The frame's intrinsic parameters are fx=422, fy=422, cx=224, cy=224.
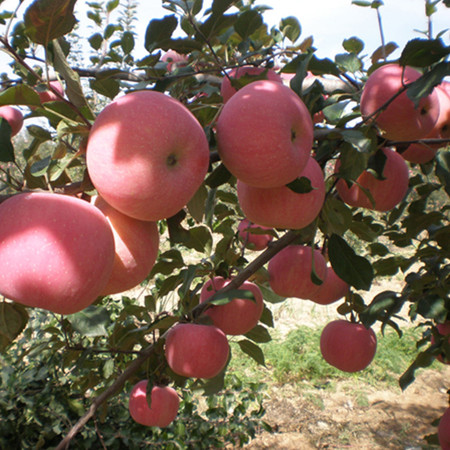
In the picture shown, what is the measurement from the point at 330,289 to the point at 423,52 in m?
1.00

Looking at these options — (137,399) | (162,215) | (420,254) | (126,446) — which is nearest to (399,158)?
(420,254)

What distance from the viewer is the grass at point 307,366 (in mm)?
3848

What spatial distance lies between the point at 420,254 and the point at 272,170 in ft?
3.12

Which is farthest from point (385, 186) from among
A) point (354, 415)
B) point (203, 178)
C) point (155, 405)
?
point (354, 415)

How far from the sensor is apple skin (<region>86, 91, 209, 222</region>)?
593 millimetres

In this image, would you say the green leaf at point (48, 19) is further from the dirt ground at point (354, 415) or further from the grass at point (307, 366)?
the grass at point (307, 366)

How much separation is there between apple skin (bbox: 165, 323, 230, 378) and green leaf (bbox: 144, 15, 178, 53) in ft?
2.46

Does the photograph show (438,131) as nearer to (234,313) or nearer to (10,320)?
(234,313)

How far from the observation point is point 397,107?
0.84 m

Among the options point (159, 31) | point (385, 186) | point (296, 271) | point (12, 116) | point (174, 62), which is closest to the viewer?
point (159, 31)

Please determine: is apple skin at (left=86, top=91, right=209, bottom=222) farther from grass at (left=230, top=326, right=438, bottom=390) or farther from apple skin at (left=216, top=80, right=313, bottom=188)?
grass at (left=230, top=326, right=438, bottom=390)

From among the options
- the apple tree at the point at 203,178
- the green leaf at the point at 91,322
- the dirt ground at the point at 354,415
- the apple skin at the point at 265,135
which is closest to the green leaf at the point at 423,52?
the apple tree at the point at 203,178

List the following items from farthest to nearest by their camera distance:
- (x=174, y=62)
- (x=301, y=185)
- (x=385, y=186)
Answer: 1. (x=174, y=62)
2. (x=385, y=186)
3. (x=301, y=185)

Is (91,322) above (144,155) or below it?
below
